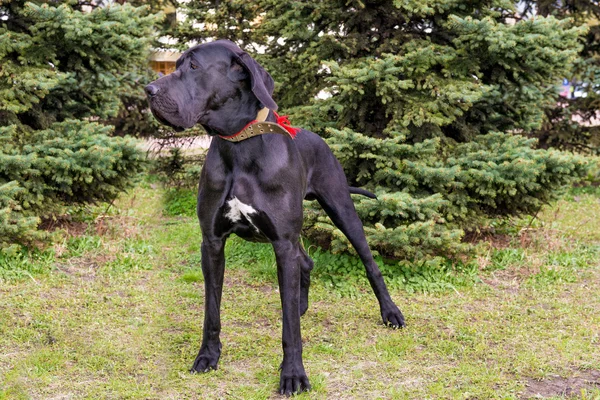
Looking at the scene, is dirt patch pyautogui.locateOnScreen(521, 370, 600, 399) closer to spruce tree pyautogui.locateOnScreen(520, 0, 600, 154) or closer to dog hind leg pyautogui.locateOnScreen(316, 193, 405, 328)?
dog hind leg pyautogui.locateOnScreen(316, 193, 405, 328)

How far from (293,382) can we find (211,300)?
685 millimetres

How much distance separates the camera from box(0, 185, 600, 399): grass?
351 centimetres

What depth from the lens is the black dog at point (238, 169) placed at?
3152 millimetres

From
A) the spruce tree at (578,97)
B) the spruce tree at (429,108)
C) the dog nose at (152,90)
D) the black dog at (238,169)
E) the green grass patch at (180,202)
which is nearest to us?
the dog nose at (152,90)

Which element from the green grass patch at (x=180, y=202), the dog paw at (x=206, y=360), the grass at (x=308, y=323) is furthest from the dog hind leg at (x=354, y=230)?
the green grass patch at (x=180, y=202)

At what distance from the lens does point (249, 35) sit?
26.5ft

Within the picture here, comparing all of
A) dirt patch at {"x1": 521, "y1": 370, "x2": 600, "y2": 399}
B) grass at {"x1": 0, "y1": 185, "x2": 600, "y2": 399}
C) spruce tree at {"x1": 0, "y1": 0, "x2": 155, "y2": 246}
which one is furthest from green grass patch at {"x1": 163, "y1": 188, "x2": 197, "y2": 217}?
dirt patch at {"x1": 521, "y1": 370, "x2": 600, "y2": 399}

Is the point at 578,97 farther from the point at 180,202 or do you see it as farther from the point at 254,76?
the point at 254,76

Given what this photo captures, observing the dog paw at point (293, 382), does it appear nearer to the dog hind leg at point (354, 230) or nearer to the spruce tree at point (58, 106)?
the dog hind leg at point (354, 230)

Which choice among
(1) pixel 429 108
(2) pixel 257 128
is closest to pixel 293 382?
(2) pixel 257 128

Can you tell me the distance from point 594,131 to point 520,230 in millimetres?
3482

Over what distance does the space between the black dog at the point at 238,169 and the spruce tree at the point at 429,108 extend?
173 cm

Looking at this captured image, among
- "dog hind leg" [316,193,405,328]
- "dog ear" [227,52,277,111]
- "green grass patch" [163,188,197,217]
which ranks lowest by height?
"green grass patch" [163,188,197,217]

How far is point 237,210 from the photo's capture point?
3.42m
